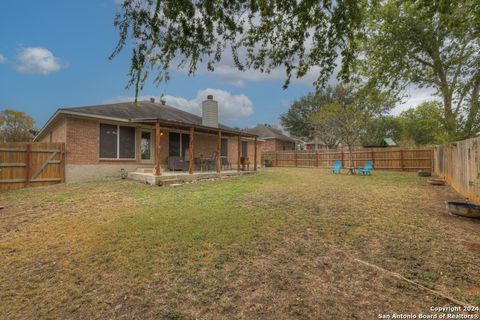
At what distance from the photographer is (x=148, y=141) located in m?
12.2

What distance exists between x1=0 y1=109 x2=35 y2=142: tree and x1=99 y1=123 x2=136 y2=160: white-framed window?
29.2m

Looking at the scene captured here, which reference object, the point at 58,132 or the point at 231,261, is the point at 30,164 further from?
the point at 231,261

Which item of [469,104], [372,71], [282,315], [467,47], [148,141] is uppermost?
[467,47]

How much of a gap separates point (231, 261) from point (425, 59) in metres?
14.2

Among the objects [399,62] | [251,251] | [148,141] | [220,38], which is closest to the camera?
[251,251]

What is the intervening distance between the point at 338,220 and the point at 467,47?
1115 centimetres

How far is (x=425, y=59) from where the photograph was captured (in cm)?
1134

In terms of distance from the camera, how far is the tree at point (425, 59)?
8367 millimetres

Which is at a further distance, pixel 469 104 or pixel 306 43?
pixel 469 104

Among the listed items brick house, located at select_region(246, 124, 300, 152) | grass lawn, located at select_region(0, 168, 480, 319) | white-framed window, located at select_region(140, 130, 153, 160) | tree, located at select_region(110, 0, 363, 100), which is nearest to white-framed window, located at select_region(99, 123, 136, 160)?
white-framed window, located at select_region(140, 130, 153, 160)

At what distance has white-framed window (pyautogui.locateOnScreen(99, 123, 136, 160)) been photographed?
35.2 ft

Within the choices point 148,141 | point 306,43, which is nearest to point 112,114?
point 148,141

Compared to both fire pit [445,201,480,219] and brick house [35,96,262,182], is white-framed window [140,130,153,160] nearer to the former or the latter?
brick house [35,96,262,182]

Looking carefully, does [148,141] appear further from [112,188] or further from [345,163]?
[345,163]
